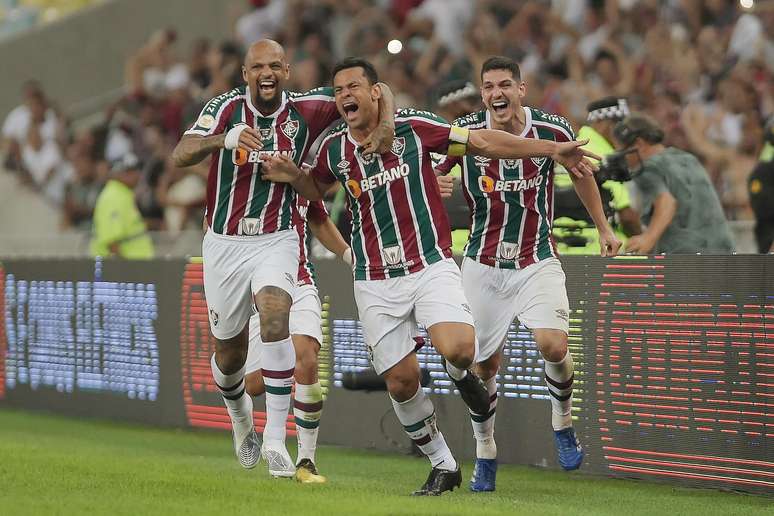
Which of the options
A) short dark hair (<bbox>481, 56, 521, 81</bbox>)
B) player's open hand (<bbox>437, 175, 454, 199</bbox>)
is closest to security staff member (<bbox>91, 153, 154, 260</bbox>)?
player's open hand (<bbox>437, 175, 454, 199</bbox>)

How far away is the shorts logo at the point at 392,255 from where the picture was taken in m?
8.48

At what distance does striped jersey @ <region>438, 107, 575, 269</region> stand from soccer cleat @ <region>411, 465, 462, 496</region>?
1.48 metres

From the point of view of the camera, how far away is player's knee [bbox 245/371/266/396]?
34.2ft

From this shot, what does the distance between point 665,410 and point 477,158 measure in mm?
2011

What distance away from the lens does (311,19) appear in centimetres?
1988

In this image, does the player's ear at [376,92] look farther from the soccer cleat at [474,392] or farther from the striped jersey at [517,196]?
the soccer cleat at [474,392]

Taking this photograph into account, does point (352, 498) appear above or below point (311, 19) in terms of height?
below

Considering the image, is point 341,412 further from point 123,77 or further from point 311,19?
point 123,77

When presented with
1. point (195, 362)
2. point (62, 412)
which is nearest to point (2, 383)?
point (62, 412)

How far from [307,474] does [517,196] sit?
215 cm

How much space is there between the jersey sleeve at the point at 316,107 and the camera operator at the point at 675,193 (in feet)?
9.29

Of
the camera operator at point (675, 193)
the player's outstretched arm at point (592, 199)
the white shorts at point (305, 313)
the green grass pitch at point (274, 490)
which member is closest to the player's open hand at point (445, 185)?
the player's outstretched arm at point (592, 199)

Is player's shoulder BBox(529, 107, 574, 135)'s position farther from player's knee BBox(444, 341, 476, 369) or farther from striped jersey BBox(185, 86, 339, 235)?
player's knee BBox(444, 341, 476, 369)

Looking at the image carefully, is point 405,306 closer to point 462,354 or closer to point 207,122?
point 462,354
